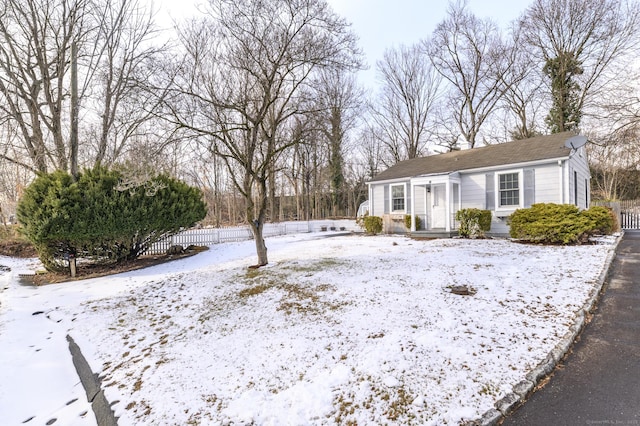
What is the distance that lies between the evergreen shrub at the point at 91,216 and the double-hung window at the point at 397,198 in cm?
1024

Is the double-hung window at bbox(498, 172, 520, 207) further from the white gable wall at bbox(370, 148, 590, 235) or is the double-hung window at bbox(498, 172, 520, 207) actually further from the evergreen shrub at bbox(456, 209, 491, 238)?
the evergreen shrub at bbox(456, 209, 491, 238)

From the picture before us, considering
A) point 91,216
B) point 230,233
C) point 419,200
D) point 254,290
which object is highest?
point 419,200

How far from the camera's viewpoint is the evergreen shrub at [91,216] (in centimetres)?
830

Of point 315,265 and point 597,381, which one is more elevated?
point 315,265

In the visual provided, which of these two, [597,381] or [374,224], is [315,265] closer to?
[597,381]

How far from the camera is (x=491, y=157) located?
525 inches

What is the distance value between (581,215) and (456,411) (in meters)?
9.64

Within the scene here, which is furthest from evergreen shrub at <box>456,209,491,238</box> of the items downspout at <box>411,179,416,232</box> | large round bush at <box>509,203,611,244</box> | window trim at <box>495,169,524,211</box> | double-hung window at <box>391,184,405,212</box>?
double-hung window at <box>391,184,405,212</box>

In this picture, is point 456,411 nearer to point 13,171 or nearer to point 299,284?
point 299,284

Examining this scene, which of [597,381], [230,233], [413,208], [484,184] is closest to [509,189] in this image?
[484,184]

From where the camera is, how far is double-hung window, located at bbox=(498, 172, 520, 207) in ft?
39.1

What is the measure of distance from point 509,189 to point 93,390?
1375 cm

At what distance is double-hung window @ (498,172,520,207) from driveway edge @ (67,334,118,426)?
1349 centimetres

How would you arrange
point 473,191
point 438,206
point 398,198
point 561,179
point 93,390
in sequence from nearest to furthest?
point 93,390
point 561,179
point 473,191
point 438,206
point 398,198
